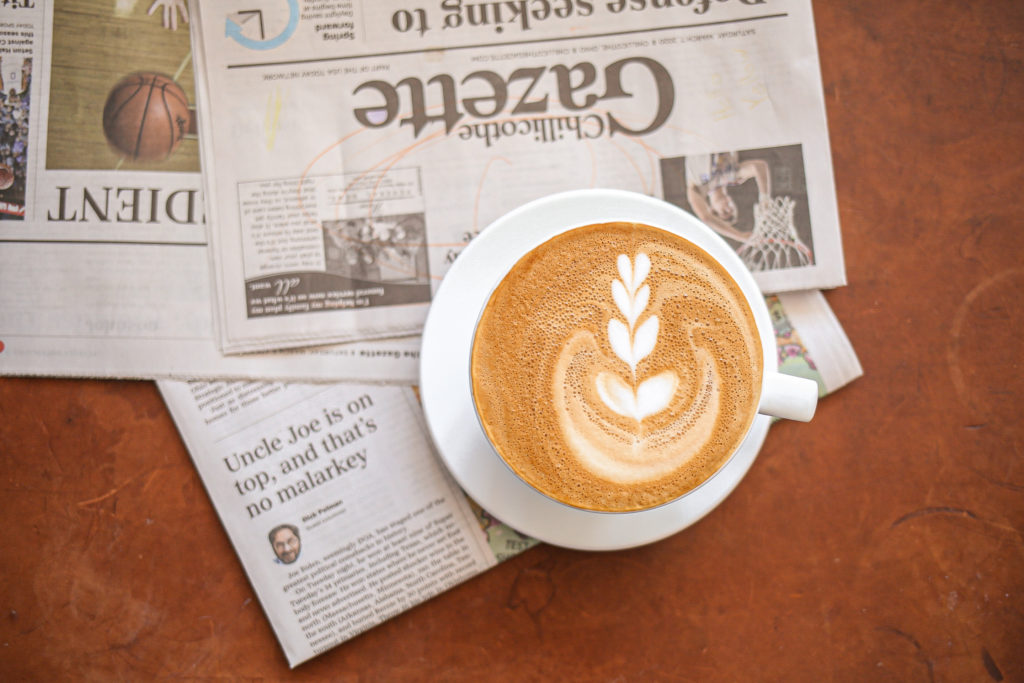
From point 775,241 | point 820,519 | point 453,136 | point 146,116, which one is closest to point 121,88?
point 146,116

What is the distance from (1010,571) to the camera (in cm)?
71

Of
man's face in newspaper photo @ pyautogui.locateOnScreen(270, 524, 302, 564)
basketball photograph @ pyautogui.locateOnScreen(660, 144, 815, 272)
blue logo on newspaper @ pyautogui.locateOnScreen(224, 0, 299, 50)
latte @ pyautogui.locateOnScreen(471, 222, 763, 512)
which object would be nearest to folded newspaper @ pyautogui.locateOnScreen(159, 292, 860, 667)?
man's face in newspaper photo @ pyautogui.locateOnScreen(270, 524, 302, 564)

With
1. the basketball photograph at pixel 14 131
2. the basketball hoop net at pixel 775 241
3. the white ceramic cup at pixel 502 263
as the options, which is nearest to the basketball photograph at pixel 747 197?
the basketball hoop net at pixel 775 241

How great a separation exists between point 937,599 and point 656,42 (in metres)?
0.67

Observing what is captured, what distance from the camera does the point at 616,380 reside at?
504 mm

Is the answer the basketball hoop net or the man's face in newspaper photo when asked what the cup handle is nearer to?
the basketball hoop net

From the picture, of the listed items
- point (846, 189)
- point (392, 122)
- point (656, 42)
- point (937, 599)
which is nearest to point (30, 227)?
point (392, 122)

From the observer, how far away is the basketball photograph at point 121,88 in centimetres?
70

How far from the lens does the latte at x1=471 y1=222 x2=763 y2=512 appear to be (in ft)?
1.64

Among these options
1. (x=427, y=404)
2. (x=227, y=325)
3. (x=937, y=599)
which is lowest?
(x=937, y=599)

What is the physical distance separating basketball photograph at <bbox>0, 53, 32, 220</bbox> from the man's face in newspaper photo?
0.44 meters

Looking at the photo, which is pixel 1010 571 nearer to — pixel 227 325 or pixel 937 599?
pixel 937 599

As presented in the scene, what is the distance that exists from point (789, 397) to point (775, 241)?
0.24 meters

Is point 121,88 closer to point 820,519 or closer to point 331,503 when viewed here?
point 331,503
